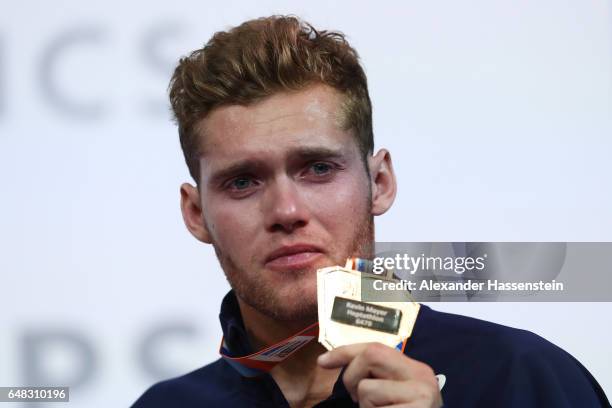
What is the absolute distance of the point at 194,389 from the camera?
2551mm

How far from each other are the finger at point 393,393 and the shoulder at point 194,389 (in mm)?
850

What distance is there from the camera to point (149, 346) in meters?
2.94

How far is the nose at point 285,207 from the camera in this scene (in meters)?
2.13

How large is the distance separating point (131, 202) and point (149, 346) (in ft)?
1.52

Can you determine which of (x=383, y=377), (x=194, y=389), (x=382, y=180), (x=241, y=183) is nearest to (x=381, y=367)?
(x=383, y=377)

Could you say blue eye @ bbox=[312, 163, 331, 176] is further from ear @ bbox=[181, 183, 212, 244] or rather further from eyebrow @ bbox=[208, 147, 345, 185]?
ear @ bbox=[181, 183, 212, 244]

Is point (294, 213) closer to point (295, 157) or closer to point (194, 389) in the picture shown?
point (295, 157)

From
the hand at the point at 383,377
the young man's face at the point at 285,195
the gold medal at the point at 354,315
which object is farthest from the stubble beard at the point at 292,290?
the hand at the point at 383,377

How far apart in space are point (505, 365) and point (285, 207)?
0.59 meters

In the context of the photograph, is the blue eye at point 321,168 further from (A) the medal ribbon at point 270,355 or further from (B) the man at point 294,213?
(A) the medal ribbon at point 270,355

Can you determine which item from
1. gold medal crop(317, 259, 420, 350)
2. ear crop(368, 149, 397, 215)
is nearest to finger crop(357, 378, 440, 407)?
gold medal crop(317, 259, 420, 350)

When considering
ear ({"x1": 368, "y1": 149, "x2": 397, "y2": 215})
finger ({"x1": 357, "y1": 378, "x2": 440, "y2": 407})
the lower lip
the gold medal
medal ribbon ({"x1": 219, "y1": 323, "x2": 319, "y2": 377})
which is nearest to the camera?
finger ({"x1": 357, "y1": 378, "x2": 440, "y2": 407})

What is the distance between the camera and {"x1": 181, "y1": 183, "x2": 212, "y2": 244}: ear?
2.52m

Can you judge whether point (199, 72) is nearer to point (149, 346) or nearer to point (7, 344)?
point (149, 346)
